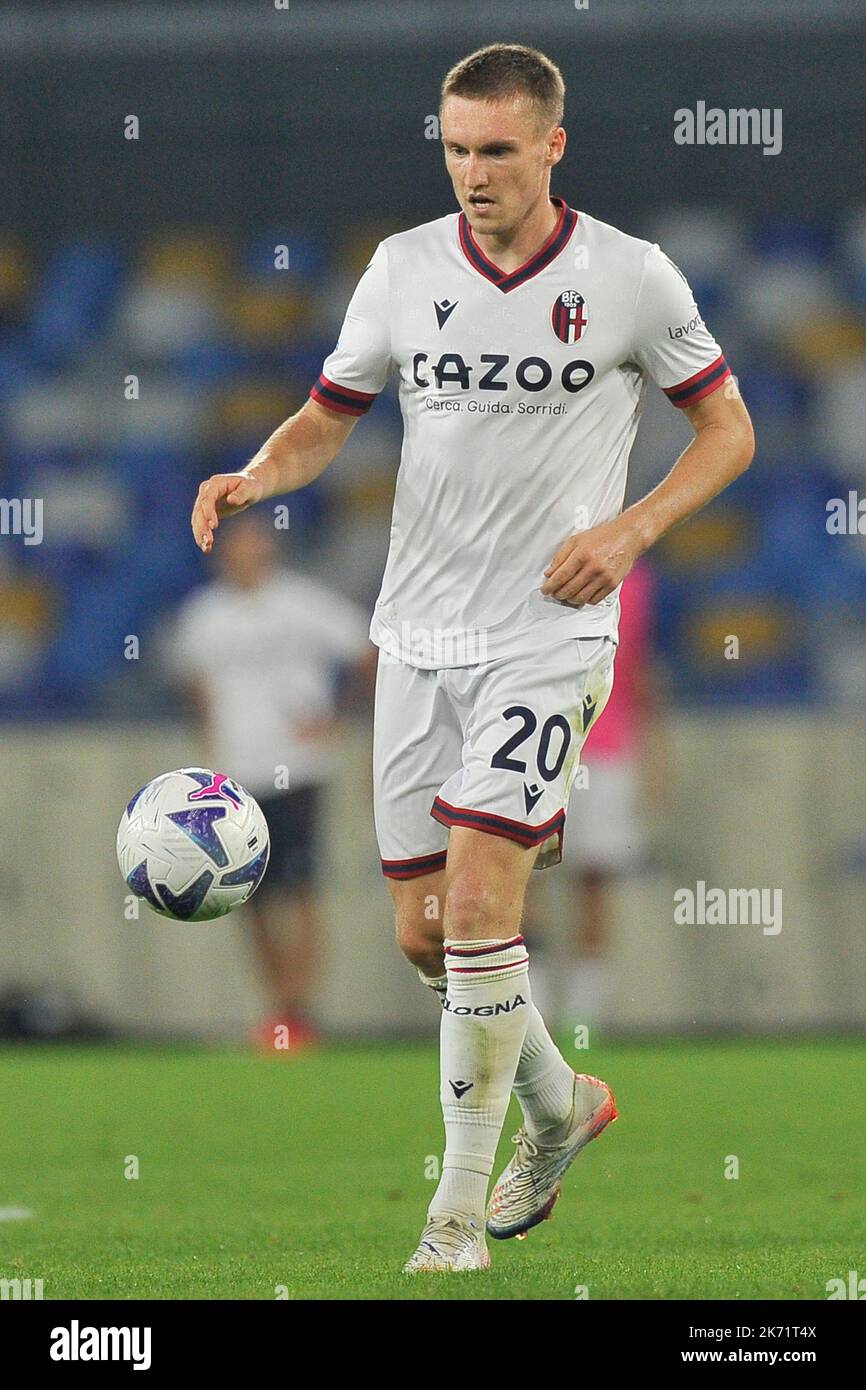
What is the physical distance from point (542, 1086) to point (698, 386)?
5.22 feet

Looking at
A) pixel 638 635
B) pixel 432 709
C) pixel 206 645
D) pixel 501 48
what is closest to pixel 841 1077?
pixel 638 635

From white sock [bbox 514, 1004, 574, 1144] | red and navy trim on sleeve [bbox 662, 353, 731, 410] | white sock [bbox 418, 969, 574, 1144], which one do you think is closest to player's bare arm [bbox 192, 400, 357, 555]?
red and navy trim on sleeve [bbox 662, 353, 731, 410]

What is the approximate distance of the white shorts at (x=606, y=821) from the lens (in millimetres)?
→ 9969

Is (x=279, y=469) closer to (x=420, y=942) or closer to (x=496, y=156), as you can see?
(x=496, y=156)

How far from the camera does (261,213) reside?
1286 centimetres

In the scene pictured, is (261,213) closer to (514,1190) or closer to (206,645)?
(206,645)

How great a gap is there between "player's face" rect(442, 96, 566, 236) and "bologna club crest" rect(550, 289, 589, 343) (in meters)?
0.19

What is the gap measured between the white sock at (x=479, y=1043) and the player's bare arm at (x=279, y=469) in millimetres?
1018

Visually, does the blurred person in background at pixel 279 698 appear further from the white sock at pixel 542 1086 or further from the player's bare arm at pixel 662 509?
the player's bare arm at pixel 662 509

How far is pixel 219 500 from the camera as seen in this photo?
4621 mm

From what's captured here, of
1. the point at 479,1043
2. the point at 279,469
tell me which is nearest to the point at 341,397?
the point at 279,469

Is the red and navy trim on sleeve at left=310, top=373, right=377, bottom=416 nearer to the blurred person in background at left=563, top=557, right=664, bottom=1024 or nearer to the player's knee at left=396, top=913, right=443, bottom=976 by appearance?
the player's knee at left=396, top=913, right=443, bottom=976

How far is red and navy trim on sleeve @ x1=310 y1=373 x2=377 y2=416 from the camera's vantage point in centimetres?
502

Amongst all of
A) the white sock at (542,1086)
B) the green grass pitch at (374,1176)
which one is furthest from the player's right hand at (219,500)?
the green grass pitch at (374,1176)
